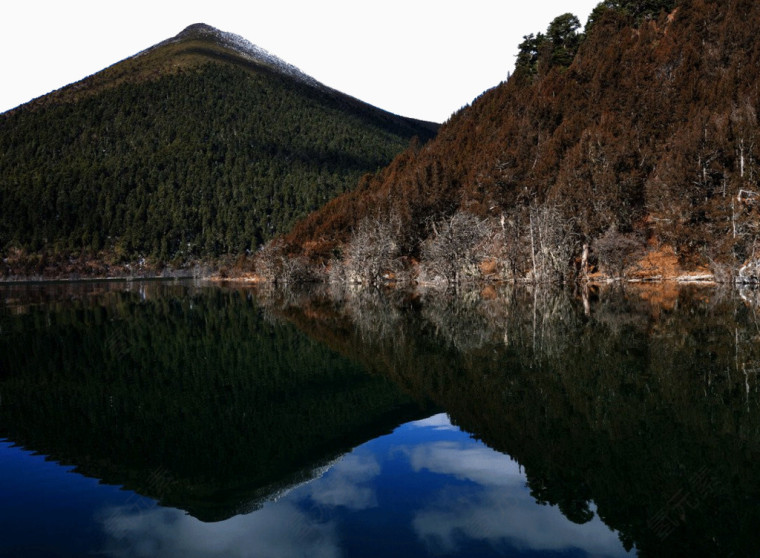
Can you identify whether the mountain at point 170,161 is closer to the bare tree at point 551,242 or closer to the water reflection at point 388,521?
the bare tree at point 551,242

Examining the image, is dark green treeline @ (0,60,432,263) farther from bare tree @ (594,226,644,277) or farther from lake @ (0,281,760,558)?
lake @ (0,281,760,558)

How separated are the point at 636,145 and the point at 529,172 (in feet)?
30.1

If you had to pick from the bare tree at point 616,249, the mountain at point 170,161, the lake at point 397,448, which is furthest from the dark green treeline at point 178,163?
the lake at point 397,448

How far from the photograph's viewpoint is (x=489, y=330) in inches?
652

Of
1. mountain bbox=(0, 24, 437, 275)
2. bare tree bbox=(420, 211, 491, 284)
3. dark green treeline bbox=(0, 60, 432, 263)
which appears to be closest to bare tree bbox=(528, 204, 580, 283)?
bare tree bbox=(420, 211, 491, 284)

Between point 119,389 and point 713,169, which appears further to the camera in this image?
point 713,169

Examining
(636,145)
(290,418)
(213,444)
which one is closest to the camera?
(213,444)

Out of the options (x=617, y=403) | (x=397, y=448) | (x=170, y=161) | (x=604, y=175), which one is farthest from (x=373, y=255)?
(x=170, y=161)

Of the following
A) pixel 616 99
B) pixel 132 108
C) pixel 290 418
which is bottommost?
pixel 290 418

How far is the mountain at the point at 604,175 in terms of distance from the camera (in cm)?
3781

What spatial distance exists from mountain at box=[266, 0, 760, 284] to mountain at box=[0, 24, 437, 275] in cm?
6895

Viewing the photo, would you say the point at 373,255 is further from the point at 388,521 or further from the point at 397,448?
the point at 388,521

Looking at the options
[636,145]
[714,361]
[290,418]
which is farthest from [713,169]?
[290,418]

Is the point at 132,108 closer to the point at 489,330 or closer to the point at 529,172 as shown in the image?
the point at 529,172
